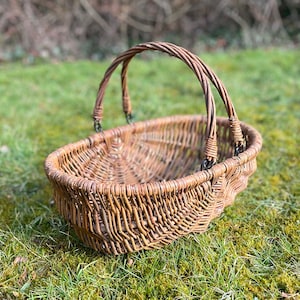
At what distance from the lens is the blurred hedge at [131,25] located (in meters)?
5.20

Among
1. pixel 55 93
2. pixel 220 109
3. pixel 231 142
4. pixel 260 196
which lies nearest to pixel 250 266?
pixel 260 196

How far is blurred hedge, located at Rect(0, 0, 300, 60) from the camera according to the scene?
5.20 m

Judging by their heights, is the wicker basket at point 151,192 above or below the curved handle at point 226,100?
A: below

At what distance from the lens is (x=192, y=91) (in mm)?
3262

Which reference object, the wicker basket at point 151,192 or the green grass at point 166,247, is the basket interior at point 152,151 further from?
the green grass at point 166,247

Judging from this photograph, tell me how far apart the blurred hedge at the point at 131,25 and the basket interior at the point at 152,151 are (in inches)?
144

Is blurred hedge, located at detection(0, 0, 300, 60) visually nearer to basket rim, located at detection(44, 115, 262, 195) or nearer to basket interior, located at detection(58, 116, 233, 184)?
basket interior, located at detection(58, 116, 233, 184)

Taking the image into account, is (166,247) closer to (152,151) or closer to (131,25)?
(152,151)

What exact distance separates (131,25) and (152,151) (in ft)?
13.6

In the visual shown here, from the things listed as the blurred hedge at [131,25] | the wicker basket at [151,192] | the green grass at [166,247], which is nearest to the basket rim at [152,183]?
the wicker basket at [151,192]

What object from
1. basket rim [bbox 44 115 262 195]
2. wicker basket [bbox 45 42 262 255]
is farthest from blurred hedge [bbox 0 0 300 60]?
basket rim [bbox 44 115 262 195]

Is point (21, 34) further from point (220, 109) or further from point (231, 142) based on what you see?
point (231, 142)

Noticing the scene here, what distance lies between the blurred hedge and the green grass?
8.31 ft

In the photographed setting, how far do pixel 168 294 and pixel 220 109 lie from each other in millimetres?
1590
